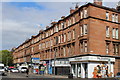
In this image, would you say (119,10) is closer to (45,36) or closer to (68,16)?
(68,16)

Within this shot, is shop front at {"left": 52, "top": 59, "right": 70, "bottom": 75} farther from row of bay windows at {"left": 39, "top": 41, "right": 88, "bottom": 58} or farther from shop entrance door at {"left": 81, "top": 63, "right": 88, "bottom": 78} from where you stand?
shop entrance door at {"left": 81, "top": 63, "right": 88, "bottom": 78}

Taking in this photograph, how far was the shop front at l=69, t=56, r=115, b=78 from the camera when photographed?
3909 cm

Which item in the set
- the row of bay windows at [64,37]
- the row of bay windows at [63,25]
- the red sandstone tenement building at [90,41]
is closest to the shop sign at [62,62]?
the red sandstone tenement building at [90,41]

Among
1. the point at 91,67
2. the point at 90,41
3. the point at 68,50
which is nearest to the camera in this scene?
the point at 90,41

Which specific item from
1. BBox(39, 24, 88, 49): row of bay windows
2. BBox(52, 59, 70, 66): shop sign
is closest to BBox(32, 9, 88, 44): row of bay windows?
BBox(39, 24, 88, 49): row of bay windows

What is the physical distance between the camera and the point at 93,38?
39.9 meters

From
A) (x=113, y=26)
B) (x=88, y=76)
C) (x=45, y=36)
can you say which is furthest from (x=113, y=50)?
(x=45, y=36)

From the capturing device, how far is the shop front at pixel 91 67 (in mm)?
39094

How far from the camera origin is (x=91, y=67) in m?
39.4

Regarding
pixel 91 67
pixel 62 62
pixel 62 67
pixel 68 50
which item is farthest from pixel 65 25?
pixel 91 67

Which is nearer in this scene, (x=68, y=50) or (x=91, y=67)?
(x=91, y=67)

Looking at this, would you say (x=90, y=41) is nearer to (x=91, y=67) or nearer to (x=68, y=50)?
(x=91, y=67)

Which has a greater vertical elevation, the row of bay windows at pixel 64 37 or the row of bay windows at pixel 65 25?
the row of bay windows at pixel 65 25

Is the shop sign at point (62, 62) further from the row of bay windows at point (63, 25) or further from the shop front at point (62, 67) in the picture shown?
the row of bay windows at point (63, 25)
